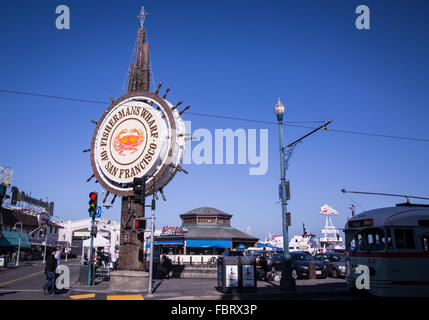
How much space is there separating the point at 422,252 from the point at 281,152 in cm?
756

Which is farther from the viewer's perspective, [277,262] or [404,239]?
[277,262]

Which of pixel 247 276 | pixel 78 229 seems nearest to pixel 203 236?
pixel 247 276

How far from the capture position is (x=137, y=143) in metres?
17.3

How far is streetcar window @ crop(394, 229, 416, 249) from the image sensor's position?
12.9 m

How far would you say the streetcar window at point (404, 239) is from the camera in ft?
42.3

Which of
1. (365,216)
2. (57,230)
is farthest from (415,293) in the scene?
(57,230)

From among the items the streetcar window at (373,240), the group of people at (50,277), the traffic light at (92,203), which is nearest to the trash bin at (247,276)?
the streetcar window at (373,240)

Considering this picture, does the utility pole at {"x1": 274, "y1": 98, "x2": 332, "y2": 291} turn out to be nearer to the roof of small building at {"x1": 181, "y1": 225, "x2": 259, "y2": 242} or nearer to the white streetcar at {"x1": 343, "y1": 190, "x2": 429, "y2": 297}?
the white streetcar at {"x1": 343, "y1": 190, "x2": 429, "y2": 297}

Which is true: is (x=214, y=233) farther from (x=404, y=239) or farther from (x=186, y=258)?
(x=404, y=239)

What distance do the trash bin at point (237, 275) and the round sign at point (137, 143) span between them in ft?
16.0

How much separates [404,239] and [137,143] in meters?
12.5

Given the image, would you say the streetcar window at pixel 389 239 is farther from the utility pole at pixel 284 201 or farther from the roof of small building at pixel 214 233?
the roof of small building at pixel 214 233

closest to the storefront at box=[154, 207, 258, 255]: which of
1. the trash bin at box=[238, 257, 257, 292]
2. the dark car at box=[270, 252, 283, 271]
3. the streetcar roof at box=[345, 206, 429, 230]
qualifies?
the dark car at box=[270, 252, 283, 271]
